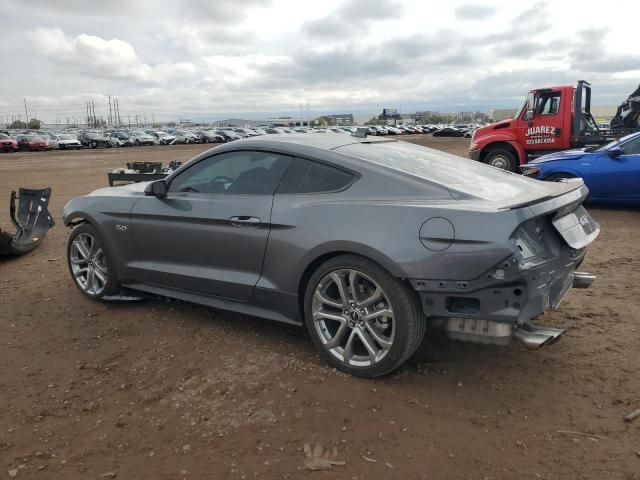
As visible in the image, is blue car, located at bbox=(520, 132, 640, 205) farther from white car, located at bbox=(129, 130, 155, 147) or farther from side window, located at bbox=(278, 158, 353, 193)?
white car, located at bbox=(129, 130, 155, 147)

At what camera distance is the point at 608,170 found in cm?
884

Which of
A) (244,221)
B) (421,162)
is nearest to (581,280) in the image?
(421,162)

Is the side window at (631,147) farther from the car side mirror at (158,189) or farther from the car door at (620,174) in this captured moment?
the car side mirror at (158,189)

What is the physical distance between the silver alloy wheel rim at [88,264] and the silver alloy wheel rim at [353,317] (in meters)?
2.27

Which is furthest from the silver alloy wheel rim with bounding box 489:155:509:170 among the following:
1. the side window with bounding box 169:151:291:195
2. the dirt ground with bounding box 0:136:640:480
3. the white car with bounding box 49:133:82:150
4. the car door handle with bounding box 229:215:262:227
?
the white car with bounding box 49:133:82:150

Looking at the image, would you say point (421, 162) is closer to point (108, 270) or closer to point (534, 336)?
point (534, 336)

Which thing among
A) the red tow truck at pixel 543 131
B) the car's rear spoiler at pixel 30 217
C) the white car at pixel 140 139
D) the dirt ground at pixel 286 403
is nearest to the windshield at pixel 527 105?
the red tow truck at pixel 543 131

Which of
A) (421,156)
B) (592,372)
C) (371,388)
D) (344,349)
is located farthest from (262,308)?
(592,372)

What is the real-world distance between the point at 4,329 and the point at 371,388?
10.2 ft

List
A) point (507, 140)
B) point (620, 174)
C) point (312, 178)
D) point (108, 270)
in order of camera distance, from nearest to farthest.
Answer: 1. point (312, 178)
2. point (108, 270)
3. point (620, 174)
4. point (507, 140)

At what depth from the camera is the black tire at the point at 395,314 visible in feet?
10.3

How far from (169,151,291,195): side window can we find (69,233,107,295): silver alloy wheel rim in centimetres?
105

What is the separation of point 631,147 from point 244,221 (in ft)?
25.2

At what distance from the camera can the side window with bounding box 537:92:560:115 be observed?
13.2 metres
